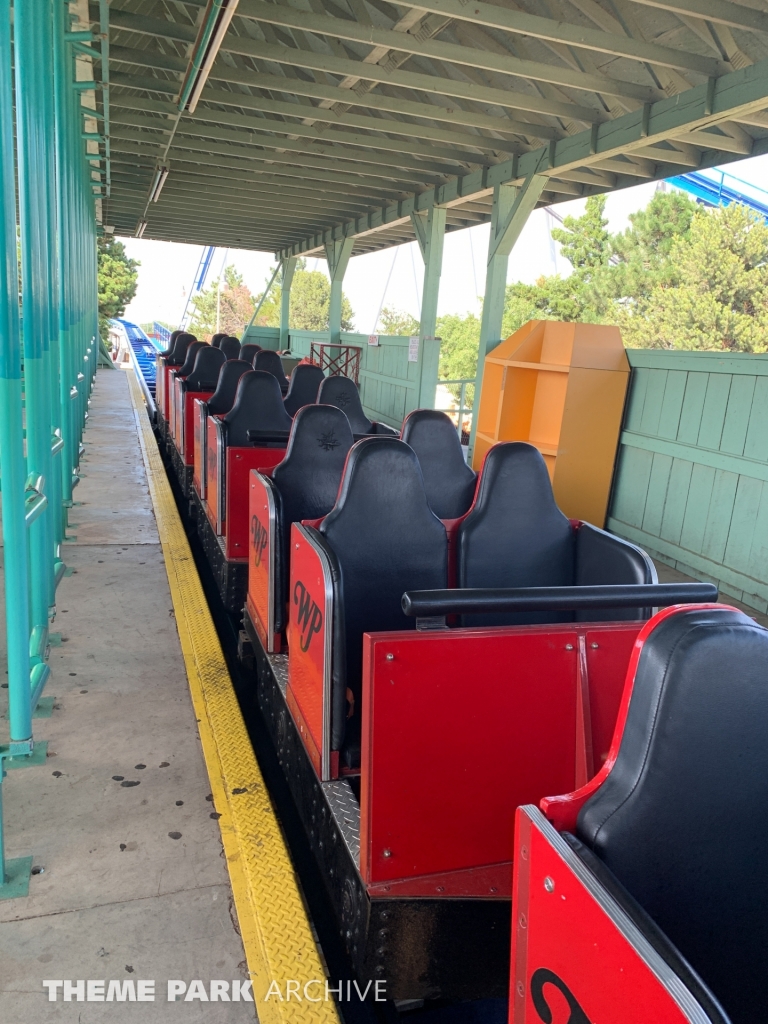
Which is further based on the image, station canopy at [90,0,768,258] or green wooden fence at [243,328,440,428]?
green wooden fence at [243,328,440,428]

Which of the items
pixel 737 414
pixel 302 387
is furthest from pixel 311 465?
pixel 737 414

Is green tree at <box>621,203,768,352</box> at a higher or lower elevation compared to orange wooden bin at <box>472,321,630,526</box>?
higher

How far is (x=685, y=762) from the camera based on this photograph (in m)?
0.99

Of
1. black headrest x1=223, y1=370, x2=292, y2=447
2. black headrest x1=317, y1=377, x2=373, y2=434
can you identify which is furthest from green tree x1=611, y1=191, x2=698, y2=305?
black headrest x1=223, y1=370, x2=292, y2=447

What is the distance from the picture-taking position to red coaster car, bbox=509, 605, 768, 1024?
3.20 ft

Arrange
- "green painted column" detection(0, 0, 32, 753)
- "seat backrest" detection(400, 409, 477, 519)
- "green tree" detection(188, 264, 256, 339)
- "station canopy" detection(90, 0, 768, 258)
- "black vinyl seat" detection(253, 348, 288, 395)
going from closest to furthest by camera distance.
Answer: "green painted column" detection(0, 0, 32, 753) < "seat backrest" detection(400, 409, 477, 519) < "station canopy" detection(90, 0, 768, 258) < "black vinyl seat" detection(253, 348, 288, 395) < "green tree" detection(188, 264, 256, 339)

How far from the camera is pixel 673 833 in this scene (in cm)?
101

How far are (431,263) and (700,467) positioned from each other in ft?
16.8

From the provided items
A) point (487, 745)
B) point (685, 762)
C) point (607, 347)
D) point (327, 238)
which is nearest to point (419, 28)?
point (607, 347)

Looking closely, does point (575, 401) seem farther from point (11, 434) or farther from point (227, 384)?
point (11, 434)

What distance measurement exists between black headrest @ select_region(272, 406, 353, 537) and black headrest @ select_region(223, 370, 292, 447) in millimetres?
1482

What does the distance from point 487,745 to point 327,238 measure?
14.5 m

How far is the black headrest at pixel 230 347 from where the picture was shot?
9.05 meters

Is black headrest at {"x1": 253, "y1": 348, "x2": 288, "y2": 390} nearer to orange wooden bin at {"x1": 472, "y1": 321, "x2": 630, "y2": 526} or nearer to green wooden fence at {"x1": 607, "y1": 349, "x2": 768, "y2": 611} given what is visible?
orange wooden bin at {"x1": 472, "y1": 321, "x2": 630, "y2": 526}
